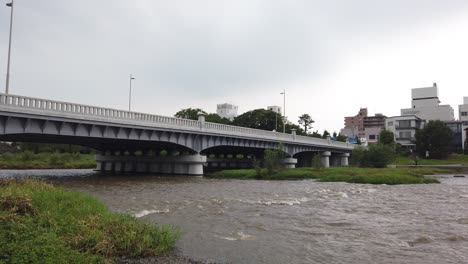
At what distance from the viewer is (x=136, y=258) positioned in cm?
1088

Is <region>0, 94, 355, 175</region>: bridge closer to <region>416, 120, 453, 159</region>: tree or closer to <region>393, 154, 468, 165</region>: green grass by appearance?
<region>393, 154, 468, 165</region>: green grass

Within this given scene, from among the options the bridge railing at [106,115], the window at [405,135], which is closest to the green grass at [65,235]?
the bridge railing at [106,115]

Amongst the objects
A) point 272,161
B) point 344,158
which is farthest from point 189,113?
point 272,161

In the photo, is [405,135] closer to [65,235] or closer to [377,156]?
[377,156]

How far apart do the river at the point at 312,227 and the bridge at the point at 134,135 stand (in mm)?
14095

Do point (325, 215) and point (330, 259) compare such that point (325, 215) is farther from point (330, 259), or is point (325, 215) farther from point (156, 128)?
point (156, 128)

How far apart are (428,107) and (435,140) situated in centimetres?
5016

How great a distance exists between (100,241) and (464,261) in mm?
11686

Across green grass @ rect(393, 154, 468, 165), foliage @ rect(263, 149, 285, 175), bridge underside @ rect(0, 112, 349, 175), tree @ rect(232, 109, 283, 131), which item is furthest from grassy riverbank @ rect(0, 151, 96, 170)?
green grass @ rect(393, 154, 468, 165)

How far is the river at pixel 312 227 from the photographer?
1288 cm

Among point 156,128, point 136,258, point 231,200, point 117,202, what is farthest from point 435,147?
point 136,258

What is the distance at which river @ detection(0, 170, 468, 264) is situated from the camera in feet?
42.2

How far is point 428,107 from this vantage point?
14725cm

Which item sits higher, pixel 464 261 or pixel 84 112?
pixel 84 112
